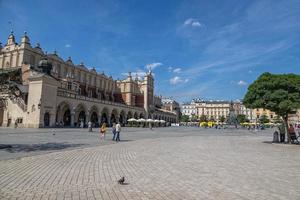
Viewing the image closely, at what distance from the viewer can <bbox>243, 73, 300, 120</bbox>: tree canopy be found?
19391mm

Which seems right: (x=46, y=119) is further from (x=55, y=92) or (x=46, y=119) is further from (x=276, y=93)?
(x=276, y=93)

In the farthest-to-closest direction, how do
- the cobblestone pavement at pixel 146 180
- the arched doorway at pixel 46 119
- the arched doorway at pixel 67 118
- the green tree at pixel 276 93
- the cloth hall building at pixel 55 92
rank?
the arched doorway at pixel 67 118
the arched doorway at pixel 46 119
the cloth hall building at pixel 55 92
the green tree at pixel 276 93
the cobblestone pavement at pixel 146 180

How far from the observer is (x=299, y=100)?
63.7 feet

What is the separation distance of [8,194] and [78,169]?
3058mm

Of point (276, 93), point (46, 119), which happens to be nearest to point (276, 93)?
point (276, 93)

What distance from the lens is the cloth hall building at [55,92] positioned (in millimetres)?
39562

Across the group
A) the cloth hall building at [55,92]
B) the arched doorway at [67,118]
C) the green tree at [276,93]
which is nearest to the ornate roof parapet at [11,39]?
the cloth hall building at [55,92]

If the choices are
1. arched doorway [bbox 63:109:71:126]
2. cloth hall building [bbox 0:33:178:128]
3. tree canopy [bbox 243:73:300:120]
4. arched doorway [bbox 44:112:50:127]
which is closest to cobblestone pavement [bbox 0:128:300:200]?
cloth hall building [bbox 0:33:178:128]

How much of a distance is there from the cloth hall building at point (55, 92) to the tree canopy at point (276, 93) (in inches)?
665

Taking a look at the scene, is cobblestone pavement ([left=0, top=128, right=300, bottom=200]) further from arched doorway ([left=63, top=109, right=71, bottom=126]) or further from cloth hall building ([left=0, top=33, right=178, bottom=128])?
arched doorway ([left=63, top=109, right=71, bottom=126])

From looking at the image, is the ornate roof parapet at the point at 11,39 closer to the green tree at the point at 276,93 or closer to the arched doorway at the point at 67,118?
the arched doorway at the point at 67,118

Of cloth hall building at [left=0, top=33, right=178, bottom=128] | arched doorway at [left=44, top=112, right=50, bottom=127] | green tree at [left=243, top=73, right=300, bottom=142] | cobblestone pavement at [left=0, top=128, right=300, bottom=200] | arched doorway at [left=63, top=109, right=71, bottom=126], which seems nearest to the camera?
cobblestone pavement at [left=0, top=128, right=300, bottom=200]

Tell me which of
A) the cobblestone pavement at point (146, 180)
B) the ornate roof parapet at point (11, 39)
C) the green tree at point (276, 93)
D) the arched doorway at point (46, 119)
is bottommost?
the cobblestone pavement at point (146, 180)

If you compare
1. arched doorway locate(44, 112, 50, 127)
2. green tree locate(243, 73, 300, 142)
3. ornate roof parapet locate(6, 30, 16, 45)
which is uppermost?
ornate roof parapet locate(6, 30, 16, 45)
